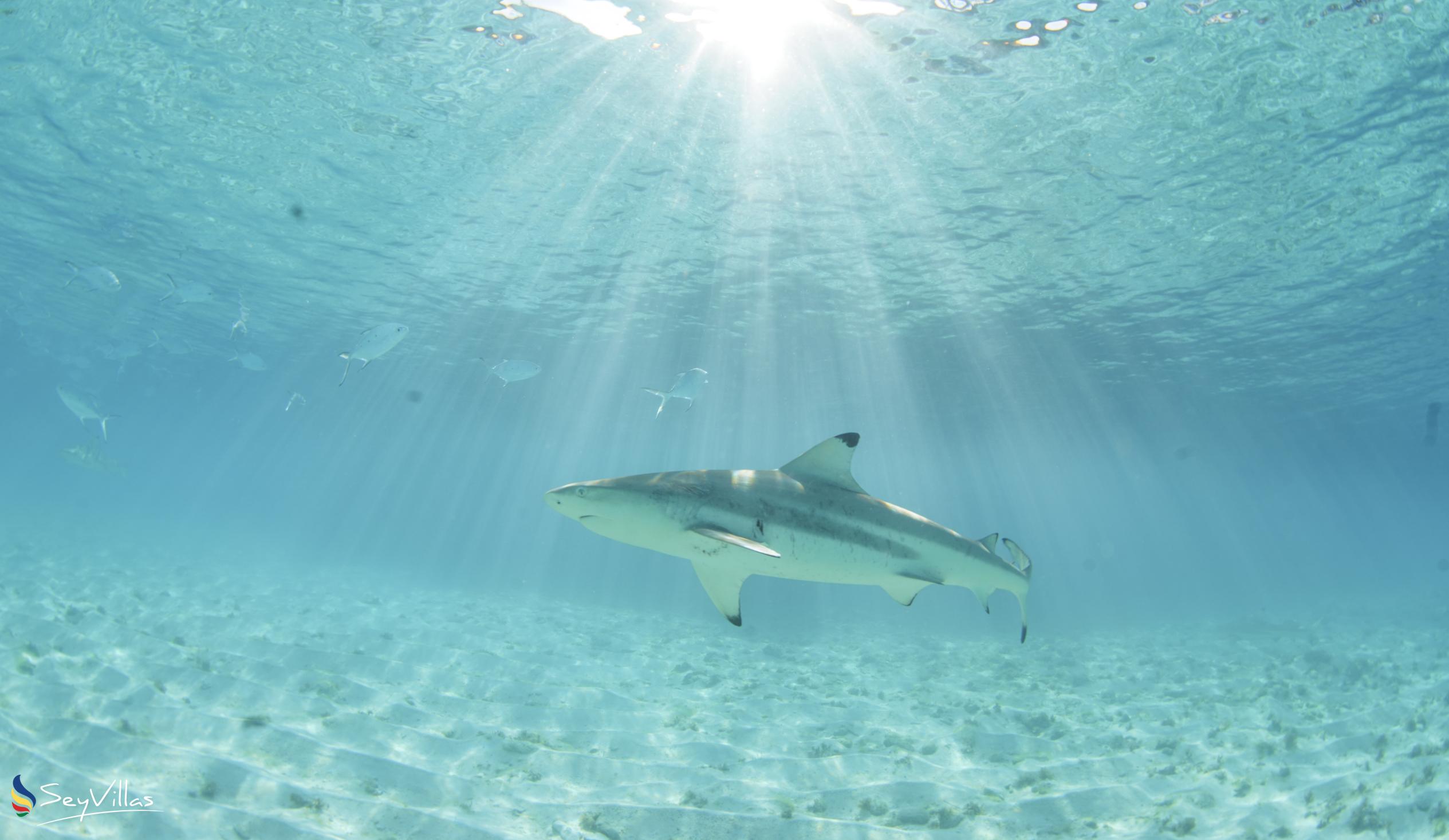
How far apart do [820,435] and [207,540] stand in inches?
1678

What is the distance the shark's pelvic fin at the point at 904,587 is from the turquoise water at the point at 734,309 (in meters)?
2.88

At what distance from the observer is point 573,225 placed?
16.5 m

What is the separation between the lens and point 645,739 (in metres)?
8.48

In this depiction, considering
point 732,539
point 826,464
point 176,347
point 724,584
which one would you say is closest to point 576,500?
point 732,539

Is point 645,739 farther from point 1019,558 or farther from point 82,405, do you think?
point 82,405

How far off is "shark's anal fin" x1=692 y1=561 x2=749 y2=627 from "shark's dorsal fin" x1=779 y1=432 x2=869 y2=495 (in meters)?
0.78

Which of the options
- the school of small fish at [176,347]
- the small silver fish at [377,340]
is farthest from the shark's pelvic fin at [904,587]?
the small silver fish at [377,340]

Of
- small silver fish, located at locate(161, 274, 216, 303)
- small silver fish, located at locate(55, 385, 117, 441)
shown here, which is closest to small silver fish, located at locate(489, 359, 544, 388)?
small silver fish, located at locate(161, 274, 216, 303)

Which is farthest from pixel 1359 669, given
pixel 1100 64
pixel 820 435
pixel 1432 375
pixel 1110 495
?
pixel 1110 495

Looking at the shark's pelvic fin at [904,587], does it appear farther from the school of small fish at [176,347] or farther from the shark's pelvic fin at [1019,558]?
Result: the school of small fish at [176,347]

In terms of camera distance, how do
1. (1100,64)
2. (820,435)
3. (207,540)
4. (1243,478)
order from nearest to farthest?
1. (1100,64)
2. (207,540)
3. (820,435)
4. (1243,478)

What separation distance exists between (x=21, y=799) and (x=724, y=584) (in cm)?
593

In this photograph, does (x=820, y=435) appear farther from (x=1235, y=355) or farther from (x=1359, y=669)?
(x=1359, y=669)

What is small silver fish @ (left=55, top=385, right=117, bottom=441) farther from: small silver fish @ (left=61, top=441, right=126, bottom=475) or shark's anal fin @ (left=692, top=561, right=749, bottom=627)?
shark's anal fin @ (left=692, top=561, right=749, bottom=627)
